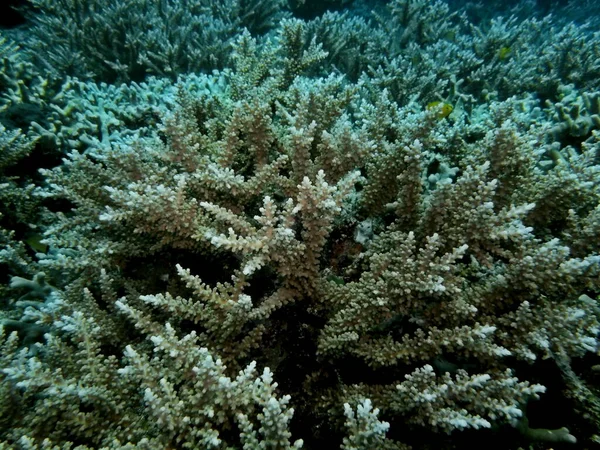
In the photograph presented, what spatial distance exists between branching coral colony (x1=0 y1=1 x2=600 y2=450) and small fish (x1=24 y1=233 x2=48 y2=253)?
0.35 meters

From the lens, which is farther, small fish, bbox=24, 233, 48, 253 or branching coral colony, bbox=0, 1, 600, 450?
small fish, bbox=24, 233, 48, 253

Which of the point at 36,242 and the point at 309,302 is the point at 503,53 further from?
the point at 36,242


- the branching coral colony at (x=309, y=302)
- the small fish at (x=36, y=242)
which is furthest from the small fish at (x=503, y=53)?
the small fish at (x=36, y=242)

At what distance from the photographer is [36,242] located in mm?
3242

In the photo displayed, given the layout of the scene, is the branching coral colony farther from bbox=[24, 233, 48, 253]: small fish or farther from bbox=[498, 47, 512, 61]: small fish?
bbox=[498, 47, 512, 61]: small fish

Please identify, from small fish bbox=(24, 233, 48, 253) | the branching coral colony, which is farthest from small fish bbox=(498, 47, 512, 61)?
small fish bbox=(24, 233, 48, 253)

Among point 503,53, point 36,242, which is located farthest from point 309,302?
point 503,53

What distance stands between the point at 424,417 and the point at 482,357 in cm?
43

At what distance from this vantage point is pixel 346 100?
309 centimetres

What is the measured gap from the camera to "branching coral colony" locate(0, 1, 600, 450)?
173cm

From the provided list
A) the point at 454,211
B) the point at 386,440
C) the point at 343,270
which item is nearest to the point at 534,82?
the point at 454,211

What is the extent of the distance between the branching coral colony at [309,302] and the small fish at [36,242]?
346 mm

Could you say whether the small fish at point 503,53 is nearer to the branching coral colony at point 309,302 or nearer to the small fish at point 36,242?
the branching coral colony at point 309,302

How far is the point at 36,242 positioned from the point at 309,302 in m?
2.64
